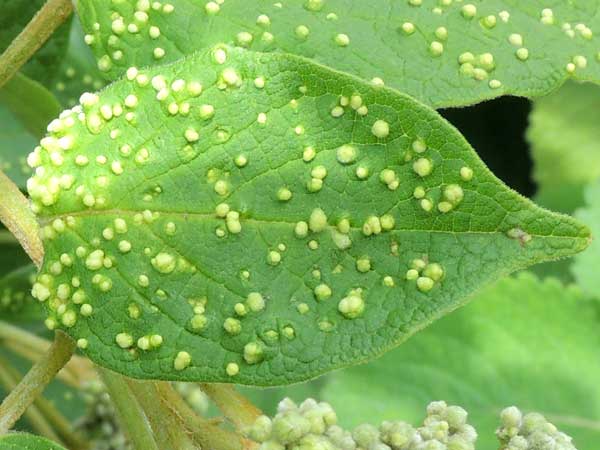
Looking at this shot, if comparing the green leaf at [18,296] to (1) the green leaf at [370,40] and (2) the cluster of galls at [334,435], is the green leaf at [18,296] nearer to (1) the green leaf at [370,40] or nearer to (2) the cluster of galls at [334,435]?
(1) the green leaf at [370,40]

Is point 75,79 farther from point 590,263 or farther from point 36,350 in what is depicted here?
point 590,263

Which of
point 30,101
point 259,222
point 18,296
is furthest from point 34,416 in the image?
point 259,222

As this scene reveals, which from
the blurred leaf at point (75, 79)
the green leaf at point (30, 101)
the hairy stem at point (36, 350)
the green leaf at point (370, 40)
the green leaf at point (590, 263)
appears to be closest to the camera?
the green leaf at point (370, 40)

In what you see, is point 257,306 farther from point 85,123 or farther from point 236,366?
point 85,123

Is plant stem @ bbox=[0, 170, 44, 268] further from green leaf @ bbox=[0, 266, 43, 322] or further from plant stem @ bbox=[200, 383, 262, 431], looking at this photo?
green leaf @ bbox=[0, 266, 43, 322]

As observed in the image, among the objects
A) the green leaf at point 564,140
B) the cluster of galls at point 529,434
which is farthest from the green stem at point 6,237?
the green leaf at point 564,140
